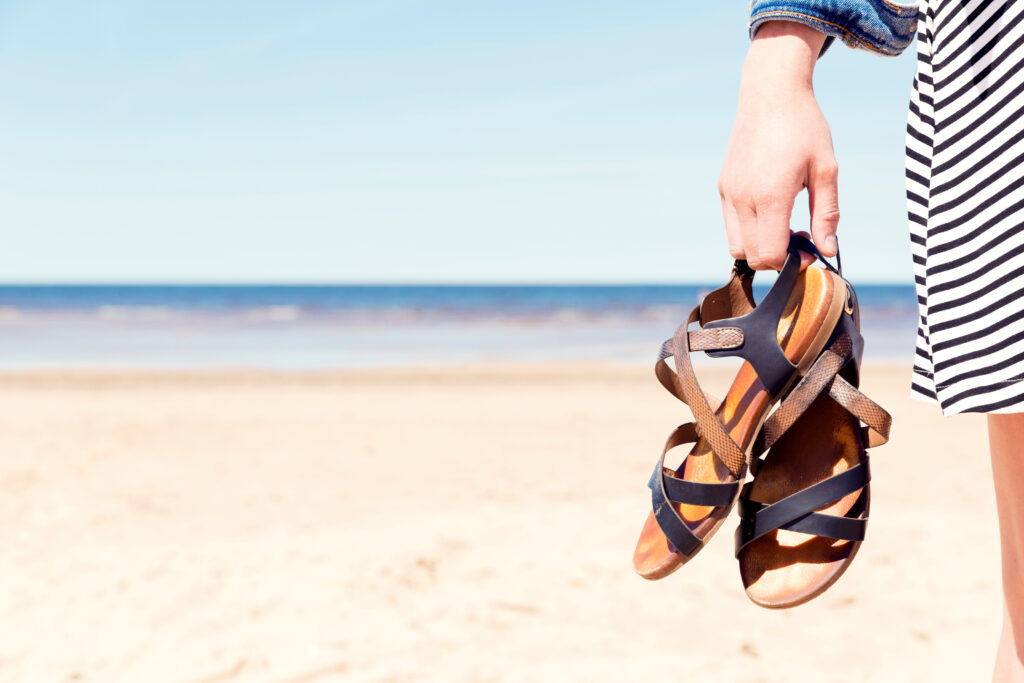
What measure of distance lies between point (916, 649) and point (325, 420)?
18.7 ft

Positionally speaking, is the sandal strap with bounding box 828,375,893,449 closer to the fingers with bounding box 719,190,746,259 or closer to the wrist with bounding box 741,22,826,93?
the fingers with bounding box 719,190,746,259

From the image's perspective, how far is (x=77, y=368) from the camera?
38.9 feet

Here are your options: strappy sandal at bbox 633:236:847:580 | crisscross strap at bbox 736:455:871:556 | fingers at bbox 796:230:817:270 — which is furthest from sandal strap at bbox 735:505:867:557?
fingers at bbox 796:230:817:270

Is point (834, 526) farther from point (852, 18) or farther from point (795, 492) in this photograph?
point (852, 18)

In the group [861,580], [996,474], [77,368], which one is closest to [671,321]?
[77,368]

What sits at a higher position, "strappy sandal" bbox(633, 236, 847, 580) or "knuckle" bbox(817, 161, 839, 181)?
"knuckle" bbox(817, 161, 839, 181)

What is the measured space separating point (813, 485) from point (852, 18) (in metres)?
0.69

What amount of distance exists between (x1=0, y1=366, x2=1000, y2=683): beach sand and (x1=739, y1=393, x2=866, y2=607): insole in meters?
1.39

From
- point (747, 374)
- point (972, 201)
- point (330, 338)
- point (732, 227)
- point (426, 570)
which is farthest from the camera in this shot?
point (330, 338)

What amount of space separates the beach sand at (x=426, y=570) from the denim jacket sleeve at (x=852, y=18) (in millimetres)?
1959

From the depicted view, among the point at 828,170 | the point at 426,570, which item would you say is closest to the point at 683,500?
the point at 828,170

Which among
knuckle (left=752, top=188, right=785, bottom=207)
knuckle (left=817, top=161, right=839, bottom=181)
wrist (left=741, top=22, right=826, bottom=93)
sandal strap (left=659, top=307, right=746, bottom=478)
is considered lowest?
sandal strap (left=659, top=307, right=746, bottom=478)

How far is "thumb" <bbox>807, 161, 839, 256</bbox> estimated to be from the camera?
3.59 feet

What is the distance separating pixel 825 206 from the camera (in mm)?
1132
